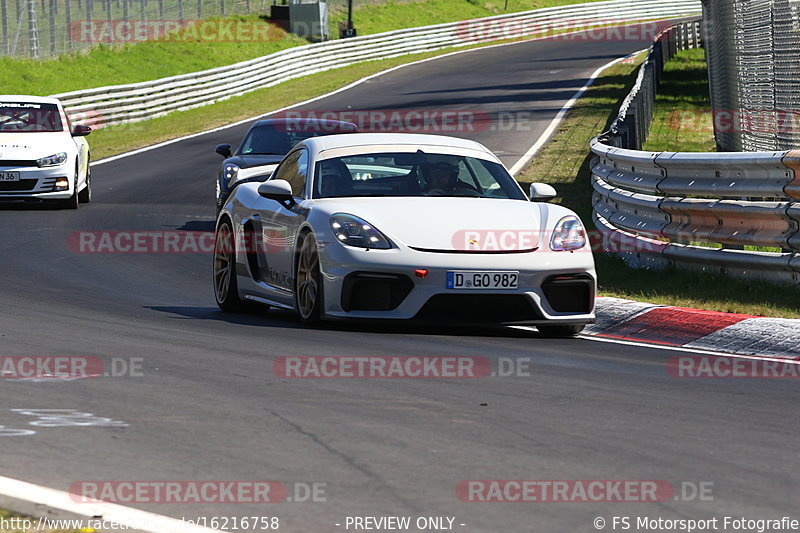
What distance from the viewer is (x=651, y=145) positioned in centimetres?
2352

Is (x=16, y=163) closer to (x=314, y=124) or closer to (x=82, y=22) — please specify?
(x=314, y=124)

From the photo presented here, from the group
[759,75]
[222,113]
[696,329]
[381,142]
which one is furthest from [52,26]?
[696,329]

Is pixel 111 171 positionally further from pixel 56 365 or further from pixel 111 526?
pixel 111 526

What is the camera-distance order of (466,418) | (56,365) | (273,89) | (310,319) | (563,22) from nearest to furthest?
1. (466,418)
2. (56,365)
3. (310,319)
4. (273,89)
5. (563,22)

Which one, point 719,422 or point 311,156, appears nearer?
point 719,422

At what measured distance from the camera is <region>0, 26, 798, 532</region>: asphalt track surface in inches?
190

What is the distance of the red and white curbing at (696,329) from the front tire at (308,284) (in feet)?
6.07

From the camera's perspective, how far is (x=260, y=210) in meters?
10.5

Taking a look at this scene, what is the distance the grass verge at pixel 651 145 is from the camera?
9984 mm

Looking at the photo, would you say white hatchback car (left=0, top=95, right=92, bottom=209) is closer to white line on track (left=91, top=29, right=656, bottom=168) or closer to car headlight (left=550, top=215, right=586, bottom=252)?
white line on track (left=91, top=29, right=656, bottom=168)

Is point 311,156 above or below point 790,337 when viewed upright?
above

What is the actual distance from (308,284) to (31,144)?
11.6 m

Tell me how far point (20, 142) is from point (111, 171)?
6.41 metres

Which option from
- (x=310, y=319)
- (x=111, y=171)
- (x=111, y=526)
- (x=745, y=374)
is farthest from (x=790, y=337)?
(x=111, y=171)
